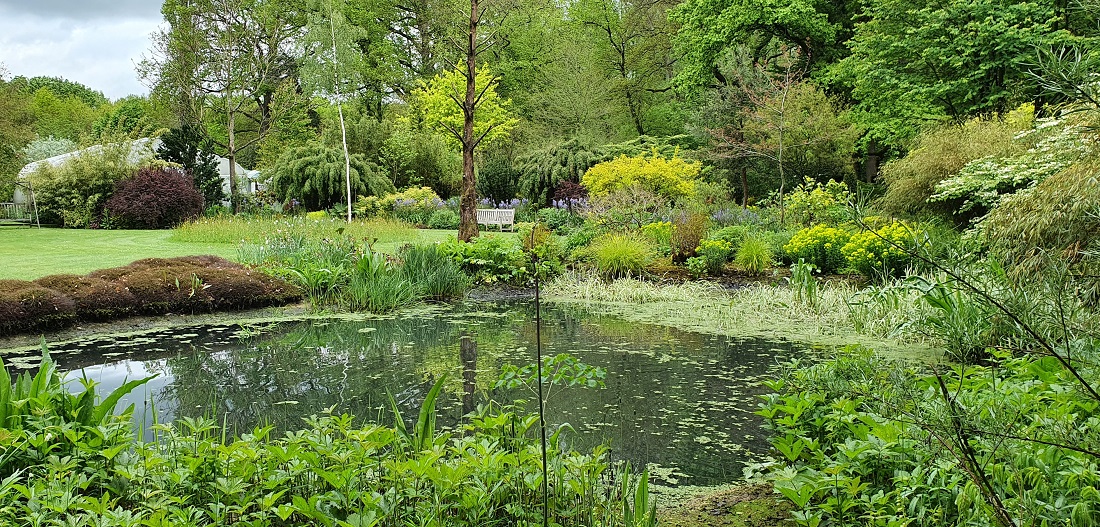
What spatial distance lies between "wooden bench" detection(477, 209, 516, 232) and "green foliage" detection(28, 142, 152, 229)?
8.85 metres

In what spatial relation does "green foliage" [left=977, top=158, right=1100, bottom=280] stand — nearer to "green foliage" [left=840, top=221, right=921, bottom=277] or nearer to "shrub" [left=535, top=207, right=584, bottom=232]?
"green foliage" [left=840, top=221, right=921, bottom=277]

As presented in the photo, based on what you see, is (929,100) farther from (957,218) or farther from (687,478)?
(687,478)

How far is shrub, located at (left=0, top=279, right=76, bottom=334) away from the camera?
6086 mm

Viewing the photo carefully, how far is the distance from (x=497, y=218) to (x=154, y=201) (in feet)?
27.4

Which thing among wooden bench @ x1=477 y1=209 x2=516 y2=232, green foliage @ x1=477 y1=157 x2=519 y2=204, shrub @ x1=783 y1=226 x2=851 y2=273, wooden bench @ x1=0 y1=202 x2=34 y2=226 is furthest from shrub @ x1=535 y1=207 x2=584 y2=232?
wooden bench @ x1=0 y1=202 x2=34 y2=226

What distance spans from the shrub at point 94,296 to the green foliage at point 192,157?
12.9 m

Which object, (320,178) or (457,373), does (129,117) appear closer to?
(320,178)

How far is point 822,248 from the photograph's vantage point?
1012 cm

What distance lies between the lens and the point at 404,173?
24.5 meters

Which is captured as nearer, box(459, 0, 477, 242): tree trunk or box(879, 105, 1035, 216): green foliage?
box(459, 0, 477, 242): tree trunk

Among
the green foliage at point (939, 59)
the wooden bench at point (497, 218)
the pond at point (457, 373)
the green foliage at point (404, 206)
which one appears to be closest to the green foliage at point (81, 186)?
the green foliage at point (404, 206)

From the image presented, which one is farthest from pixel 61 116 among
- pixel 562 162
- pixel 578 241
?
pixel 578 241

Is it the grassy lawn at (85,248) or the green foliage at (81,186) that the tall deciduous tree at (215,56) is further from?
the grassy lawn at (85,248)

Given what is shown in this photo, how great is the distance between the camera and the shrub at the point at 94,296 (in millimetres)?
6613
